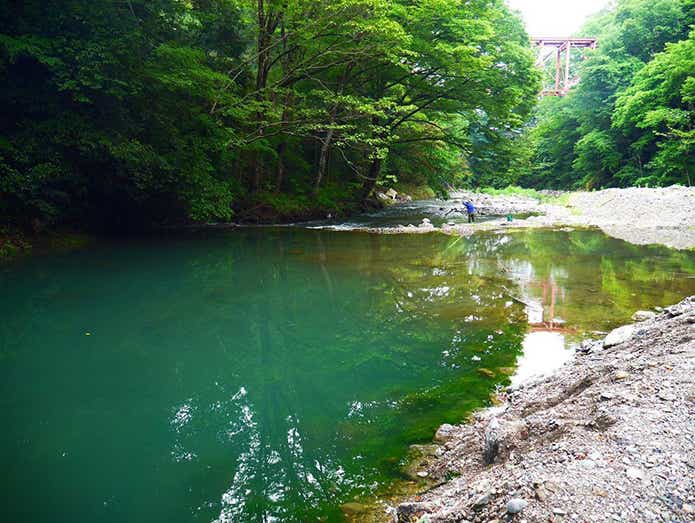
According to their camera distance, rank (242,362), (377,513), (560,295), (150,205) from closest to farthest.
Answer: (377,513), (242,362), (560,295), (150,205)

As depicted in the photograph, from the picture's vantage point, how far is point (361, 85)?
21016 mm

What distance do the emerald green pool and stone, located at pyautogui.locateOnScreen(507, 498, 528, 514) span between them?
4.38ft

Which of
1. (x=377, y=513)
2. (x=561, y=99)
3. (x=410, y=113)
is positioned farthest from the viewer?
(x=561, y=99)

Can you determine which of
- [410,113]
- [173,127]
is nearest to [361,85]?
[410,113]

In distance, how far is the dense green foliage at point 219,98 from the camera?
37.7ft

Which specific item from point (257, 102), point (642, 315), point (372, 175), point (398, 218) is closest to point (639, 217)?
point (398, 218)

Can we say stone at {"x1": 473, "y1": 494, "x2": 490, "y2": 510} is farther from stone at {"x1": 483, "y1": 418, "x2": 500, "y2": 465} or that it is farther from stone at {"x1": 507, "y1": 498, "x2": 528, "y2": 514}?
stone at {"x1": 483, "y1": 418, "x2": 500, "y2": 465}

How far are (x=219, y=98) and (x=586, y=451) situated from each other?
15.5m

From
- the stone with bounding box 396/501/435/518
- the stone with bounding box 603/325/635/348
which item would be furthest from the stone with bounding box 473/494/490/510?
the stone with bounding box 603/325/635/348

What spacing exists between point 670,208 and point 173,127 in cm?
2053

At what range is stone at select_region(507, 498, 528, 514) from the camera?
6.61ft

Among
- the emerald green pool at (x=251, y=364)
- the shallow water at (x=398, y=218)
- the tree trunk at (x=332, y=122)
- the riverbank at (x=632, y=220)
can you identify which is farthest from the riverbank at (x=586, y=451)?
the shallow water at (x=398, y=218)

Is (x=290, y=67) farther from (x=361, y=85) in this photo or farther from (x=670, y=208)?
(x=670, y=208)

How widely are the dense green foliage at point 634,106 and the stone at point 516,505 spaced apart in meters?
23.6
